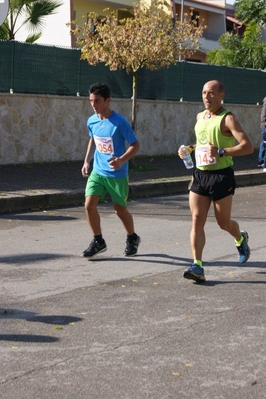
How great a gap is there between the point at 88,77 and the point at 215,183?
514 inches

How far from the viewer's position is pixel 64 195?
1375cm

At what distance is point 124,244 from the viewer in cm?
977

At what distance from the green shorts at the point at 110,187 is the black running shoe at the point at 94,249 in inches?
19.1

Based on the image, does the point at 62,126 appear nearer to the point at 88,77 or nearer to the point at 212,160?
the point at 88,77

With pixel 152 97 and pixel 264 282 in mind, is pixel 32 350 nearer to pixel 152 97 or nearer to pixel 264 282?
pixel 264 282

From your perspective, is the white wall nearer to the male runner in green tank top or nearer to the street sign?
the street sign

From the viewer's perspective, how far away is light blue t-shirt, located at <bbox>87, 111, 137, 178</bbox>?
8.62 metres

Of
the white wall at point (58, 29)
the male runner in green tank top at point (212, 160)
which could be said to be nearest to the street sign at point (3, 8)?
the male runner in green tank top at point (212, 160)

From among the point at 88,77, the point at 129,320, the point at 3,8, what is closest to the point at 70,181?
the point at 3,8

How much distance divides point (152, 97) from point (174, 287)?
15.3 metres

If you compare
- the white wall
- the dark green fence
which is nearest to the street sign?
the dark green fence

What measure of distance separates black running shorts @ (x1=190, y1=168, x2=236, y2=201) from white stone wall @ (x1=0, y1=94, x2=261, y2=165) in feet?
35.0

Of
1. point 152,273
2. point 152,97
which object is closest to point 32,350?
point 152,273

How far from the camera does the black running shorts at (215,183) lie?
7.69 metres
